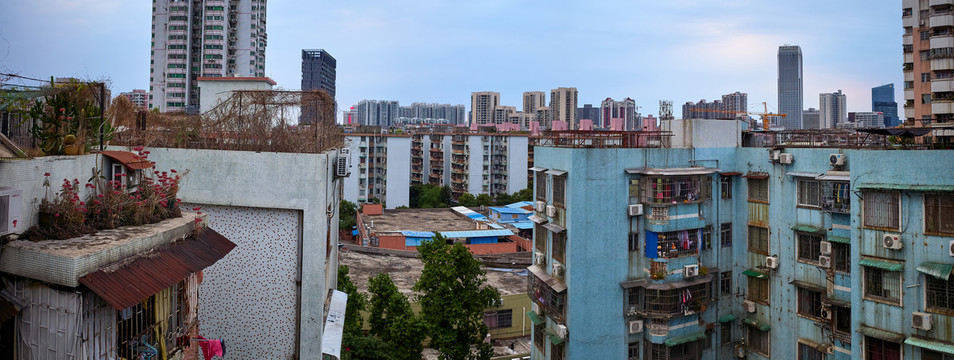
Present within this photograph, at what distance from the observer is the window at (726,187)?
14.2 m

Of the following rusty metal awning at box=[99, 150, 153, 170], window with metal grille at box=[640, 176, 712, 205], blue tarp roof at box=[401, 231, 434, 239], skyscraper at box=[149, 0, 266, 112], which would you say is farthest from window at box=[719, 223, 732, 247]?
skyscraper at box=[149, 0, 266, 112]

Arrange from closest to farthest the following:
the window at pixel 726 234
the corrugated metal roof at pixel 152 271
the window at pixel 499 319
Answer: the corrugated metal roof at pixel 152 271
the window at pixel 726 234
the window at pixel 499 319

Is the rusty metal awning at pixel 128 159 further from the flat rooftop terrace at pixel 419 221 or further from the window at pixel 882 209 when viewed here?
the flat rooftop terrace at pixel 419 221

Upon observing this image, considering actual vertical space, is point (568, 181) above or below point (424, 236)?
above

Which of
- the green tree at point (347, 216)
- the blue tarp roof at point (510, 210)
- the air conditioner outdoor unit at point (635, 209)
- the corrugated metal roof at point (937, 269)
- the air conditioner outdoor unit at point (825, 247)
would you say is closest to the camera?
the corrugated metal roof at point (937, 269)

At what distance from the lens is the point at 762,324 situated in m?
13.6

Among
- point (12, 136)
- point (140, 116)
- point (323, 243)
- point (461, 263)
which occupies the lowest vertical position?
point (461, 263)

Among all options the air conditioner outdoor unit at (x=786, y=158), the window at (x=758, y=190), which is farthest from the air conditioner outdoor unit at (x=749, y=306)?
the air conditioner outdoor unit at (x=786, y=158)

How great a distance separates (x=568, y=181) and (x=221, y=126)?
24.5 ft

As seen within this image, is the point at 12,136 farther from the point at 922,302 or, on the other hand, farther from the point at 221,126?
the point at 922,302

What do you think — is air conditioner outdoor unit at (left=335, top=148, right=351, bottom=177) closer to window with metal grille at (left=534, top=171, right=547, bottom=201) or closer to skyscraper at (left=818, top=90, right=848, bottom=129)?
window with metal grille at (left=534, top=171, right=547, bottom=201)

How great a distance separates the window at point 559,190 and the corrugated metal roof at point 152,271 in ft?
27.6

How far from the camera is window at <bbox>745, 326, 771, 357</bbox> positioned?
1364 centimetres

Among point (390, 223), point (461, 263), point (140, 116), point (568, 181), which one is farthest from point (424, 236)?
point (140, 116)
